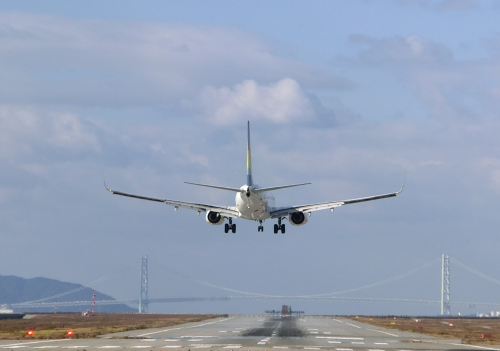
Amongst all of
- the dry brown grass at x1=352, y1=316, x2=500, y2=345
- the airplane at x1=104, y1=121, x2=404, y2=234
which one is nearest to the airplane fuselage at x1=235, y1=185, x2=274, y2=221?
the airplane at x1=104, y1=121, x2=404, y2=234

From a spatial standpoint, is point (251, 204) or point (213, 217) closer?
point (251, 204)

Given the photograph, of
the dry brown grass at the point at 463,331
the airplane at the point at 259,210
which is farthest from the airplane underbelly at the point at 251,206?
the dry brown grass at the point at 463,331

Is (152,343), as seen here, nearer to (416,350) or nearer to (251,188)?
(251,188)

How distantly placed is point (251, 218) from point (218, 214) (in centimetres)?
445

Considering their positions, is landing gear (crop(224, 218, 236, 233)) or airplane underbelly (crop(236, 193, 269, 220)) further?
landing gear (crop(224, 218, 236, 233))

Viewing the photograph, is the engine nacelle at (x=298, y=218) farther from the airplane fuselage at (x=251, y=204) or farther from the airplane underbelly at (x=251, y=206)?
the airplane underbelly at (x=251, y=206)

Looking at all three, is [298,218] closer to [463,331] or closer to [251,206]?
[251,206]

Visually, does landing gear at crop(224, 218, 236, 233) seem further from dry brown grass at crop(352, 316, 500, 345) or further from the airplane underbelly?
dry brown grass at crop(352, 316, 500, 345)

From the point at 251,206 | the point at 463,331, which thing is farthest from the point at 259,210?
the point at 463,331

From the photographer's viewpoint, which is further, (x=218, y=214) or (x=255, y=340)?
(x=218, y=214)

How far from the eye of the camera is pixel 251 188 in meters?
79.1

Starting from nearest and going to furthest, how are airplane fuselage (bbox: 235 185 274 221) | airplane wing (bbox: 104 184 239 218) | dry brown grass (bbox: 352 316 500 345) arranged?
airplane fuselage (bbox: 235 185 274 221), airplane wing (bbox: 104 184 239 218), dry brown grass (bbox: 352 316 500 345)

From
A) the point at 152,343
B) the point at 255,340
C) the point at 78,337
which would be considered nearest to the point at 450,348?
the point at 255,340

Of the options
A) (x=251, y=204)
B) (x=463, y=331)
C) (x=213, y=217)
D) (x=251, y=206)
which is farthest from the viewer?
(x=463, y=331)
